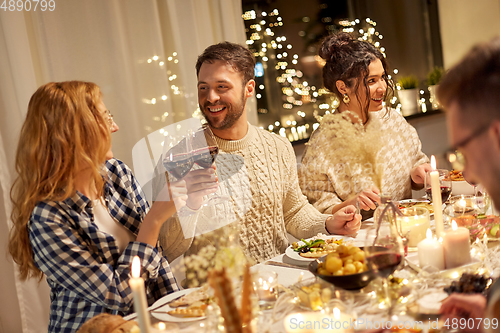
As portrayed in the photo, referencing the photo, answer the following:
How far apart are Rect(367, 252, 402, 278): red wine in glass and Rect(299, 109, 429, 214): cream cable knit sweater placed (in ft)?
2.91

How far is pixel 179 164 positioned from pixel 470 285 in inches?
32.6

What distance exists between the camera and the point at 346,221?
70.4 inches

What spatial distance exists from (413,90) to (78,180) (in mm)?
3873

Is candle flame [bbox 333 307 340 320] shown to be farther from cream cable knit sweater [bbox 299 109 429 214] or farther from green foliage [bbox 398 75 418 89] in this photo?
green foliage [bbox 398 75 418 89]

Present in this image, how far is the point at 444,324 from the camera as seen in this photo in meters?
0.90

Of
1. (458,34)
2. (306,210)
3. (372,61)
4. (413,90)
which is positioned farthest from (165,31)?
(458,34)

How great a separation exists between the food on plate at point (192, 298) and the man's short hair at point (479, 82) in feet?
2.56

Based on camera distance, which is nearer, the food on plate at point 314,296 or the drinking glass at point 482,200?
the food on plate at point 314,296

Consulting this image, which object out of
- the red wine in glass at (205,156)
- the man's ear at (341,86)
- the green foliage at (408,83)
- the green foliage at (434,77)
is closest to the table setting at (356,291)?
the red wine in glass at (205,156)

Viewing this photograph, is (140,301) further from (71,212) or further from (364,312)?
(71,212)

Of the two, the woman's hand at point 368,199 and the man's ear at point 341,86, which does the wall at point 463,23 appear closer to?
the man's ear at point 341,86

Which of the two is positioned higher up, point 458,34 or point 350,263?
point 458,34

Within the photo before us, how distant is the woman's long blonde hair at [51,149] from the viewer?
4.52ft

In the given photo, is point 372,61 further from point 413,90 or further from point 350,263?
point 413,90
